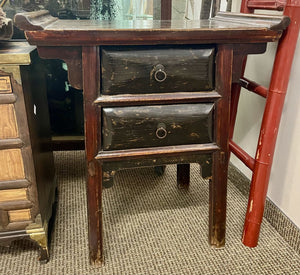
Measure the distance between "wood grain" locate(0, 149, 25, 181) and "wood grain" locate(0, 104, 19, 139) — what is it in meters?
0.05

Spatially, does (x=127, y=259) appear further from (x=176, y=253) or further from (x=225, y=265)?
(x=225, y=265)

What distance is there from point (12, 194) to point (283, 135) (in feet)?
3.16

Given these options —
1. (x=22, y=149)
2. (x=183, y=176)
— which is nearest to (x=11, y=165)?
(x=22, y=149)

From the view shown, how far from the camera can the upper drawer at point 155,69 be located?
0.94 meters

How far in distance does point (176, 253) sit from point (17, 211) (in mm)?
559

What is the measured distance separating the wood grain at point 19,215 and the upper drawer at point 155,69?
48 centimetres

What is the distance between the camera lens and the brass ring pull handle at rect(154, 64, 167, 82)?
959mm

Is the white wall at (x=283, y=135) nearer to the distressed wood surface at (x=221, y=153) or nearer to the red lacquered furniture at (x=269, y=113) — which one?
the red lacquered furniture at (x=269, y=113)

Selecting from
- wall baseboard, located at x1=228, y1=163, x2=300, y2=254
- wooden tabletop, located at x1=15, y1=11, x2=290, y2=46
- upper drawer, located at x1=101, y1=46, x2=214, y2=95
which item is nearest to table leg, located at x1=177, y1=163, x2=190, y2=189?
wall baseboard, located at x1=228, y1=163, x2=300, y2=254

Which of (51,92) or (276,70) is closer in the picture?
(276,70)

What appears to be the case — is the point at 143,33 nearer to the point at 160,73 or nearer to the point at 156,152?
the point at 160,73

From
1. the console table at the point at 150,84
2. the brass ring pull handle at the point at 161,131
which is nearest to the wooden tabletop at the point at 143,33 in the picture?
the console table at the point at 150,84

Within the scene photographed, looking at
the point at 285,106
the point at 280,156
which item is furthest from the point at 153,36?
the point at 280,156

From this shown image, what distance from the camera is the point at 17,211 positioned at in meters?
1.08
